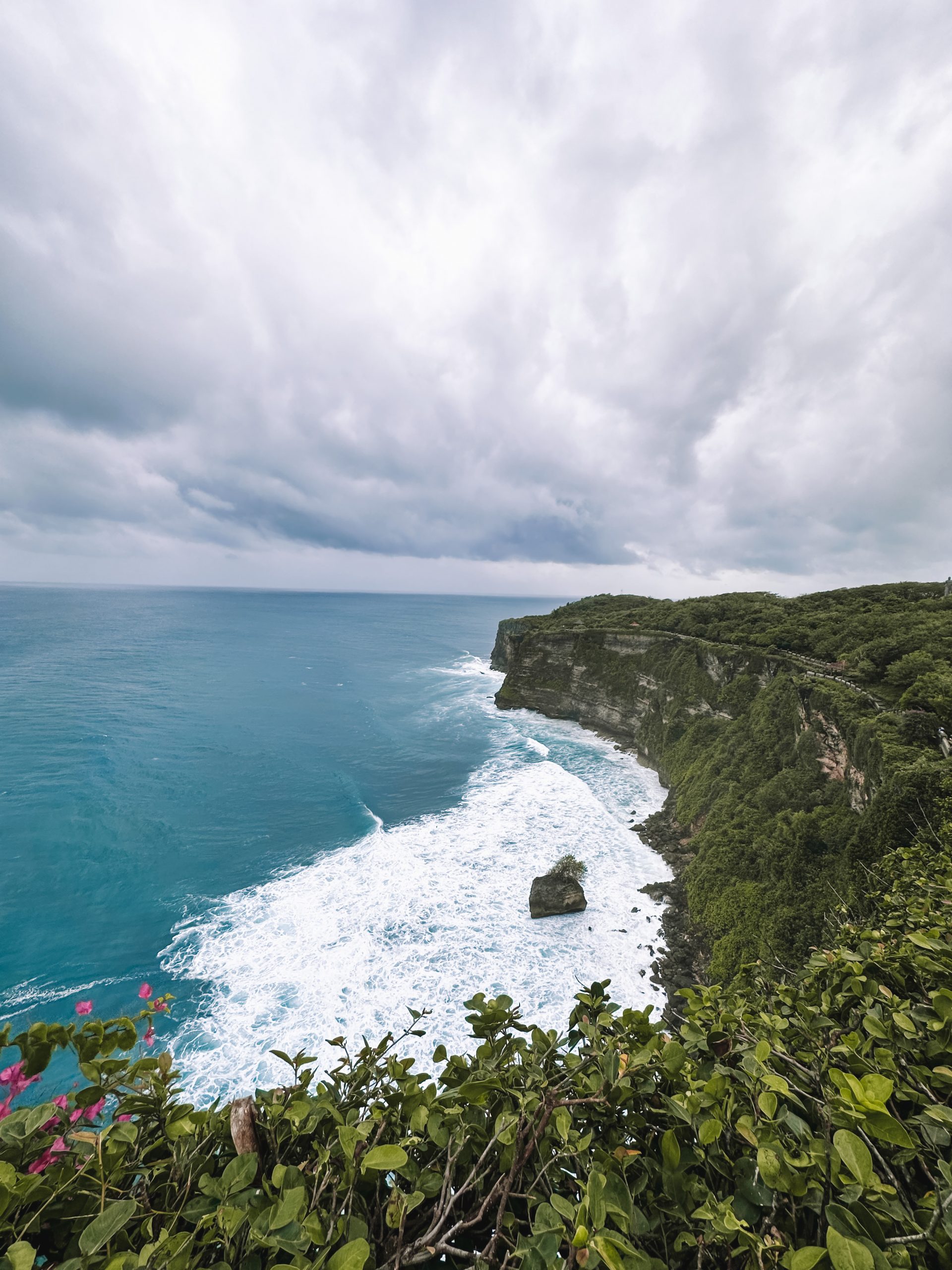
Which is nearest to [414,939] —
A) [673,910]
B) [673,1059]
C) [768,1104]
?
[673,910]

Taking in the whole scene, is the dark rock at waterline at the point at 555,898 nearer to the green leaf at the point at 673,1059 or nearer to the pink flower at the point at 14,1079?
the green leaf at the point at 673,1059

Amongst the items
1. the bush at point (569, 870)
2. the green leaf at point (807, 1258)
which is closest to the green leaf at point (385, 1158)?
the green leaf at point (807, 1258)

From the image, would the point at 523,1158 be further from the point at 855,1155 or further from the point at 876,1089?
the point at 876,1089

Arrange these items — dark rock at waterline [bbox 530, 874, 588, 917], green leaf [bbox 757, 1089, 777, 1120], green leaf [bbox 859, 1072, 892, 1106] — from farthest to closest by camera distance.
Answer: dark rock at waterline [bbox 530, 874, 588, 917] → green leaf [bbox 757, 1089, 777, 1120] → green leaf [bbox 859, 1072, 892, 1106]

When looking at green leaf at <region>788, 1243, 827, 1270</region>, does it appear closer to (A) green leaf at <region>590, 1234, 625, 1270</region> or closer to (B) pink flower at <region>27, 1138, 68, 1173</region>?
(A) green leaf at <region>590, 1234, 625, 1270</region>

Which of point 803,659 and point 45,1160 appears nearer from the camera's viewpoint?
point 45,1160

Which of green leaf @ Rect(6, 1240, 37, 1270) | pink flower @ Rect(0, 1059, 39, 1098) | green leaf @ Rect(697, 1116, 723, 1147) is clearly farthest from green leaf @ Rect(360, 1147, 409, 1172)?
pink flower @ Rect(0, 1059, 39, 1098)
